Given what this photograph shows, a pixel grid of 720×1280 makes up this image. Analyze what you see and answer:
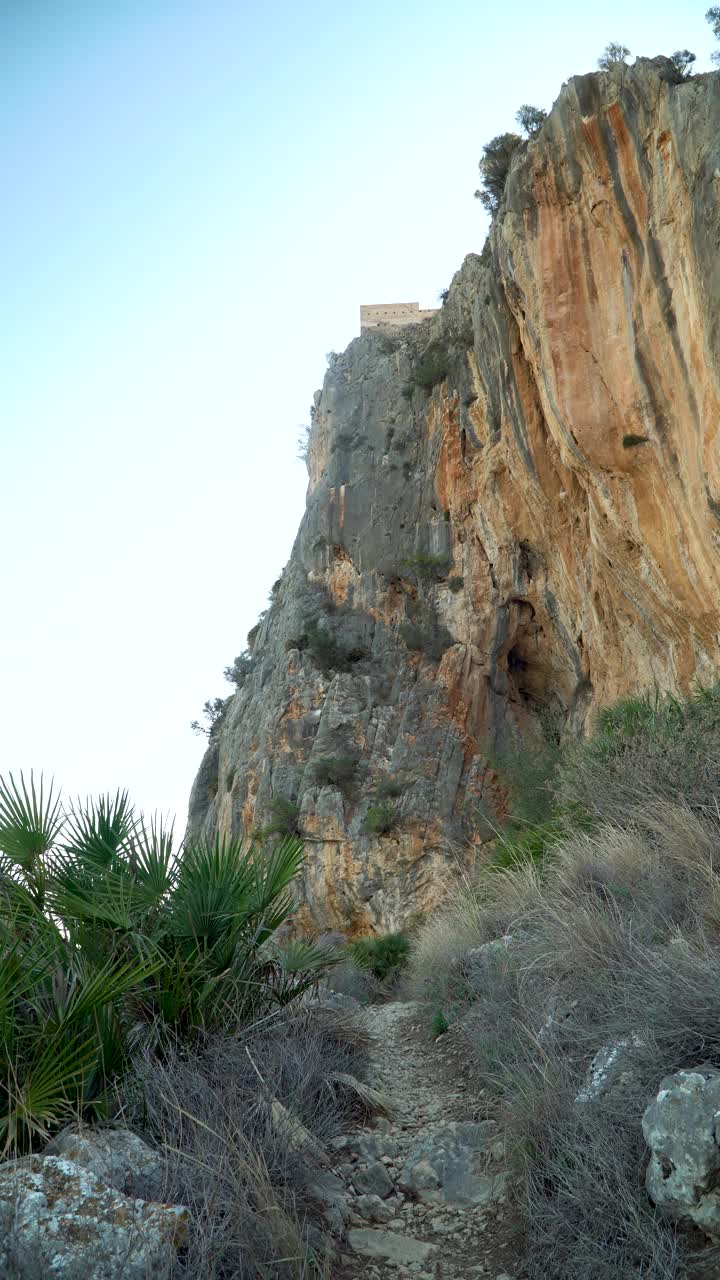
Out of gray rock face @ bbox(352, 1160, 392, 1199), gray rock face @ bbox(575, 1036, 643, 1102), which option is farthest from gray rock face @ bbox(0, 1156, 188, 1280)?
gray rock face @ bbox(575, 1036, 643, 1102)

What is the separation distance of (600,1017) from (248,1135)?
5.90ft

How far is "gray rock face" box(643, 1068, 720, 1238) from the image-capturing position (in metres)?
3.02

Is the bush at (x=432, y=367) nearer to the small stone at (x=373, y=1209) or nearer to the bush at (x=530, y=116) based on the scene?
the bush at (x=530, y=116)

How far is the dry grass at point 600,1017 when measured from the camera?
322 centimetres

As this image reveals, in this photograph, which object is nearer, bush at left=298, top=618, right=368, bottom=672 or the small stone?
the small stone

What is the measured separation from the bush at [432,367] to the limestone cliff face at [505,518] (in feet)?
0.25

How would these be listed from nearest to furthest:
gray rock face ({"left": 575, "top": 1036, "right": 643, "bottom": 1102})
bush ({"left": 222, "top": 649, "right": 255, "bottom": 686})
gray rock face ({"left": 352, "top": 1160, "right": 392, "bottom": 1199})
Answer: gray rock face ({"left": 575, "top": 1036, "right": 643, "bottom": 1102})
gray rock face ({"left": 352, "top": 1160, "right": 392, "bottom": 1199})
bush ({"left": 222, "top": 649, "right": 255, "bottom": 686})

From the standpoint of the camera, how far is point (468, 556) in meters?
21.3

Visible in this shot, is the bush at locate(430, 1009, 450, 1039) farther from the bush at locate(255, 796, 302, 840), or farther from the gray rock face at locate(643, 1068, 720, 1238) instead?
the bush at locate(255, 796, 302, 840)

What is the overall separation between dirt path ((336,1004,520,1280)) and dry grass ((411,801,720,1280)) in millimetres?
223

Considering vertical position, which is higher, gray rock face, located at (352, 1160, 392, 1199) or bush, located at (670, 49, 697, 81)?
bush, located at (670, 49, 697, 81)

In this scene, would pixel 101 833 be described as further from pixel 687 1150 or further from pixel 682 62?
pixel 682 62

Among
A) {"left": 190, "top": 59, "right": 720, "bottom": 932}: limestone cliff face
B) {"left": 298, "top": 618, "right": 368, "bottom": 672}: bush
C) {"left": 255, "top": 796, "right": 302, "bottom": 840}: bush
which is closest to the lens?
{"left": 190, "top": 59, "right": 720, "bottom": 932}: limestone cliff face

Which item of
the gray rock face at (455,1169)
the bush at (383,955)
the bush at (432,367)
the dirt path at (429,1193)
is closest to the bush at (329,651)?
the bush at (432,367)
